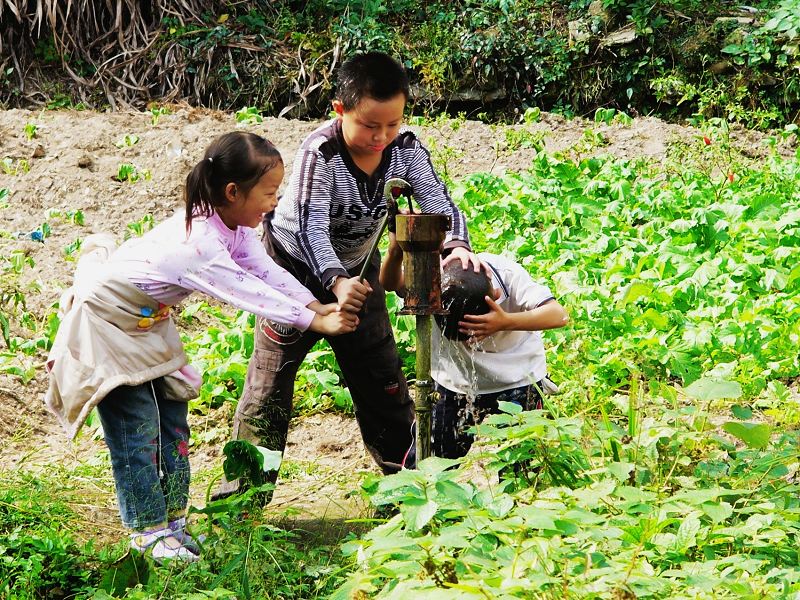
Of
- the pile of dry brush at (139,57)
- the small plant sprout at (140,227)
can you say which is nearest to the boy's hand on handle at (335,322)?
the small plant sprout at (140,227)

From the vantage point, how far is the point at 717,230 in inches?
217

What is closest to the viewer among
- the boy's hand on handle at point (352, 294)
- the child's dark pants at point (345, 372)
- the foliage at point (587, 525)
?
the foliage at point (587, 525)

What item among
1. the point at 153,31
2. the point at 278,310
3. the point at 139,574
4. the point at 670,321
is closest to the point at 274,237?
the point at 278,310

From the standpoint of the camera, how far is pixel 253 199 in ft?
10.5

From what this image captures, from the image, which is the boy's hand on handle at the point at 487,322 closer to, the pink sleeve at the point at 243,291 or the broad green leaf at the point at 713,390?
the pink sleeve at the point at 243,291

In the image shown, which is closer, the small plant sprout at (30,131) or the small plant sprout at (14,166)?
the small plant sprout at (14,166)

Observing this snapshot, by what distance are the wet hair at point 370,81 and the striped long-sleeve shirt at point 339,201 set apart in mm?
170

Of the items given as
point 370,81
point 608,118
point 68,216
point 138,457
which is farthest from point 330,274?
point 608,118

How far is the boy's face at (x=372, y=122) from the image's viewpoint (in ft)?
10.8

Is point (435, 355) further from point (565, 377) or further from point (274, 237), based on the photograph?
point (565, 377)

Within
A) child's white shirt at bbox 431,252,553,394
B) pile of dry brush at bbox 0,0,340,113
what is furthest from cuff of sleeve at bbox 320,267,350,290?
pile of dry brush at bbox 0,0,340,113

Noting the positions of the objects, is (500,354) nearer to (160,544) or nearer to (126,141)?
(160,544)

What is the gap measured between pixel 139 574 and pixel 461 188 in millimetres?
4125

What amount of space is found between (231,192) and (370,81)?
568 millimetres
